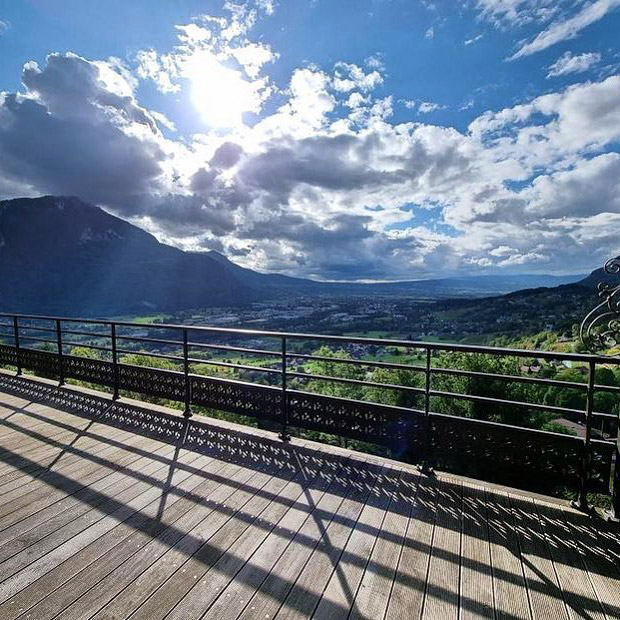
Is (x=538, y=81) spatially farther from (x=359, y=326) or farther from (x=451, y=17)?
(x=359, y=326)

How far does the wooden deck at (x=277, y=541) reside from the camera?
1.51 meters

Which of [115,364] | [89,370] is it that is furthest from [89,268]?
[115,364]

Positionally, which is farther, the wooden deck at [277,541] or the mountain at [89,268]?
the mountain at [89,268]

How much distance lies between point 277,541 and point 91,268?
3391 inches

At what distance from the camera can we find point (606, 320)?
2.07 m

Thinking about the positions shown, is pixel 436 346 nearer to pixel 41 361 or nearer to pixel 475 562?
pixel 475 562

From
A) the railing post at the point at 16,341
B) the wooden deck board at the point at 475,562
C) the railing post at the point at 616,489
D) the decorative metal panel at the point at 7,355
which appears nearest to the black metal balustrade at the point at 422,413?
the railing post at the point at 616,489

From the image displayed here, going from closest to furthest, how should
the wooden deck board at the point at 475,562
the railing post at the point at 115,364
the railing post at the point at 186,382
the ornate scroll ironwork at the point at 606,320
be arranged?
the wooden deck board at the point at 475,562 < the ornate scroll ironwork at the point at 606,320 < the railing post at the point at 186,382 < the railing post at the point at 115,364

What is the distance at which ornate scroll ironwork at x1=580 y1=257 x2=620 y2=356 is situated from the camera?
2.06m

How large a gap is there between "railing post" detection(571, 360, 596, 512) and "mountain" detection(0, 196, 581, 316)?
207ft

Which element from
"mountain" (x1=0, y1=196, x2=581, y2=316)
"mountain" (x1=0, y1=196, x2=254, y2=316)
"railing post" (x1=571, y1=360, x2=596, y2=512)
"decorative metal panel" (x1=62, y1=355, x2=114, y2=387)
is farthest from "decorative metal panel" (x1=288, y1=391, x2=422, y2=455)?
"mountain" (x1=0, y1=196, x2=254, y2=316)

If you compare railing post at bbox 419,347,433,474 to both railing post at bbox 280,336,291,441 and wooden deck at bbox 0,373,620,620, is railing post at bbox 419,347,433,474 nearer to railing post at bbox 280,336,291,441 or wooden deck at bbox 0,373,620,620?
wooden deck at bbox 0,373,620,620

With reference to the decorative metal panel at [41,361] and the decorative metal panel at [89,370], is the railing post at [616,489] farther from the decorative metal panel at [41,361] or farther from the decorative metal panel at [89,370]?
the decorative metal panel at [41,361]

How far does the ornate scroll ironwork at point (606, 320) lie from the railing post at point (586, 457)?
16cm
